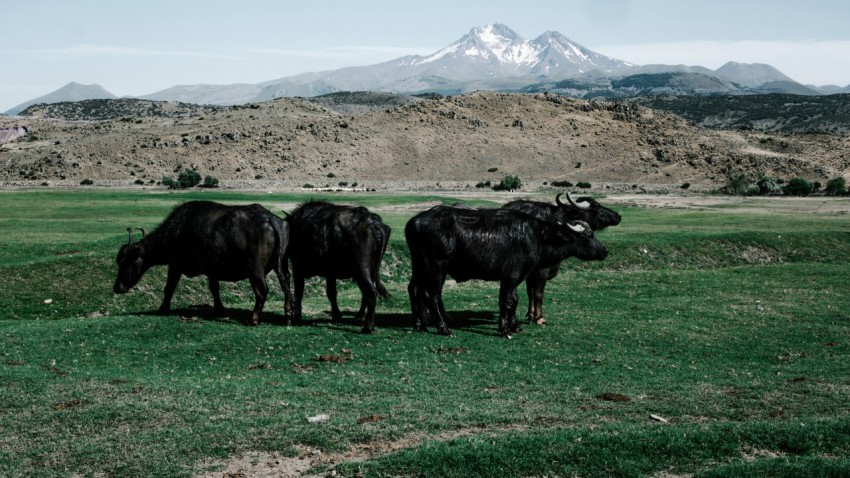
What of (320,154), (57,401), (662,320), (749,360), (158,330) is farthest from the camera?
(320,154)

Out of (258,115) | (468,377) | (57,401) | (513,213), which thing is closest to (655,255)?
(513,213)

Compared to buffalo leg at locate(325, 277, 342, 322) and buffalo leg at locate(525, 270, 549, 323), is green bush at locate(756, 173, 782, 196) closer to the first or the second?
buffalo leg at locate(525, 270, 549, 323)

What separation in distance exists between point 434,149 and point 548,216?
328 feet

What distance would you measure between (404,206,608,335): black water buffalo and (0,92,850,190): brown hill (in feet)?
247

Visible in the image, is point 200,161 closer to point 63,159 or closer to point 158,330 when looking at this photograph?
point 63,159

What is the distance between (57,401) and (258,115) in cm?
12633

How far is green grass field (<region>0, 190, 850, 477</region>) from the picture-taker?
30.7 feet

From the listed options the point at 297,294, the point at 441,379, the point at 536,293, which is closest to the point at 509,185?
the point at 536,293

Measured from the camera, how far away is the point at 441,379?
13008 mm

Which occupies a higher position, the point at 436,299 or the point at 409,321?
the point at 436,299

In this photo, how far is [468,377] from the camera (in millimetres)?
13219

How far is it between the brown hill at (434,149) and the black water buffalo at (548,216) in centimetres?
7125

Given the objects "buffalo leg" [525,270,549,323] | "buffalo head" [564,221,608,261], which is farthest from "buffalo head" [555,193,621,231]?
"buffalo leg" [525,270,549,323]

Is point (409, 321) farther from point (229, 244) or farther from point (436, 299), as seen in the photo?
point (229, 244)
